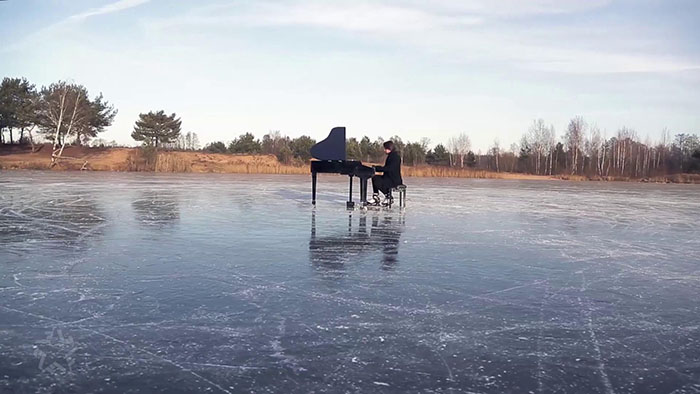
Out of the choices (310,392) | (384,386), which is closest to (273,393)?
(310,392)

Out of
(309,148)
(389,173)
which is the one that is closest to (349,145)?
(309,148)

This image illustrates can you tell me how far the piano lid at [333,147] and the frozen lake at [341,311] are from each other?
365 centimetres

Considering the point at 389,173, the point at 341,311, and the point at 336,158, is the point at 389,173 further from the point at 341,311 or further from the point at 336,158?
the point at 341,311

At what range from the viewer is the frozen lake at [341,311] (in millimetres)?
2533

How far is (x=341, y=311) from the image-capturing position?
361cm

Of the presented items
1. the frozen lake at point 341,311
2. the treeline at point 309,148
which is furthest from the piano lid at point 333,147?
the treeline at point 309,148

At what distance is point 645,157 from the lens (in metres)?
65.6

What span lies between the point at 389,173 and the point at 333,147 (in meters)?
1.34

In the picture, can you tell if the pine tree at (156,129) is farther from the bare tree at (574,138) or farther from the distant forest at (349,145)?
the bare tree at (574,138)

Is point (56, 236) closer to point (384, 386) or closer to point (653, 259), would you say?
point (384, 386)

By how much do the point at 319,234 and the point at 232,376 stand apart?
4.90m

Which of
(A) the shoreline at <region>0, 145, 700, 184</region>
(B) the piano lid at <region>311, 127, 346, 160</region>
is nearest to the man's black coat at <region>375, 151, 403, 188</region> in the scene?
(B) the piano lid at <region>311, 127, 346, 160</region>

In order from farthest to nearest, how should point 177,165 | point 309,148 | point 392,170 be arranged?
point 309,148, point 177,165, point 392,170

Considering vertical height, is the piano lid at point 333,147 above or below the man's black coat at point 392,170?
above
